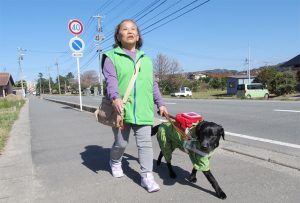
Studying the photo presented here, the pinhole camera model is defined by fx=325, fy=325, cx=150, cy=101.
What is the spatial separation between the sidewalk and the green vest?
2.63ft

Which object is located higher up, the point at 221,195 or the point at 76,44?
the point at 76,44

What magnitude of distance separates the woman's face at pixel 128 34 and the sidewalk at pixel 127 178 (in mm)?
1587

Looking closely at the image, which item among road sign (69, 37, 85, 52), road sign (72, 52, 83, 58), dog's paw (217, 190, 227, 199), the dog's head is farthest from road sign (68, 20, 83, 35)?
dog's paw (217, 190, 227, 199)

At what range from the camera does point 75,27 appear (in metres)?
12.0

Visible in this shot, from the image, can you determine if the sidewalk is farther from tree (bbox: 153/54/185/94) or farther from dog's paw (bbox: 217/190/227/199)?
tree (bbox: 153/54/185/94)

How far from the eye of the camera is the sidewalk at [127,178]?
331 centimetres

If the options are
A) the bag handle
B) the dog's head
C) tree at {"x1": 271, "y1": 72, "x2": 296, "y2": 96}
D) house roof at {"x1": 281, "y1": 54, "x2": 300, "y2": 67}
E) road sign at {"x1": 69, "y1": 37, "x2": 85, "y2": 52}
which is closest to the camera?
the dog's head

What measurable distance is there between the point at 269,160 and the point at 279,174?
53cm

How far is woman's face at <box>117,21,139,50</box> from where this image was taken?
3494 mm

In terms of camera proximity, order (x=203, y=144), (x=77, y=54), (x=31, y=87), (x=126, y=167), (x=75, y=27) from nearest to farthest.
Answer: (x=203, y=144) < (x=126, y=167) < (x=75, y=27) < (x=77, y=54) < (x=31, y=87)

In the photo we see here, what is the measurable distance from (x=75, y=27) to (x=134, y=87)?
30.5 ft

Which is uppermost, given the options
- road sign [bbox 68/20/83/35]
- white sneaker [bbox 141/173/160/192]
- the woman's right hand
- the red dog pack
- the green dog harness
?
road sign [bbox 68/20/83/35]

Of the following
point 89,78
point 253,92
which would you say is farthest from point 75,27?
point 89,78

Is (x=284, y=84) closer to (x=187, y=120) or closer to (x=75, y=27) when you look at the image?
(x=75, y=27)
